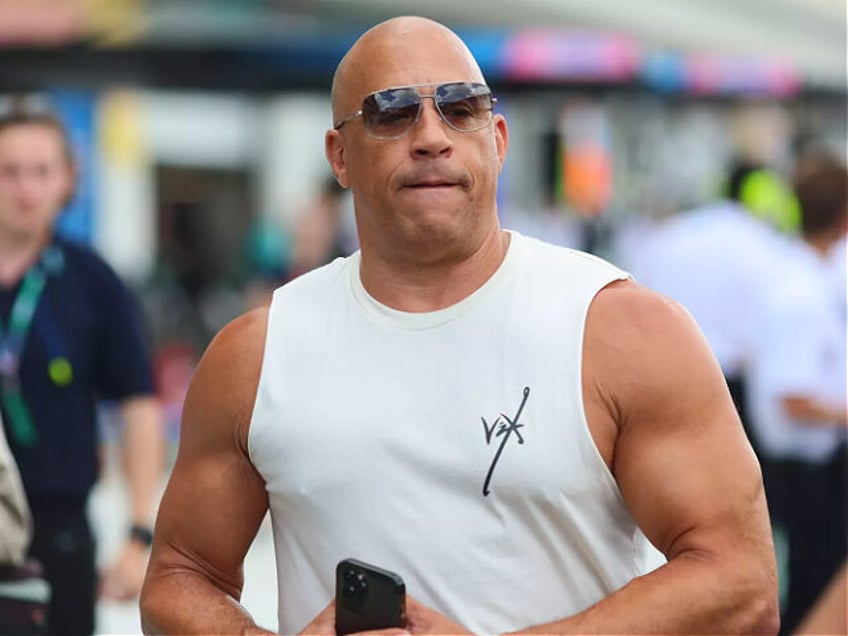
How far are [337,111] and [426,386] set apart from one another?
1.83 feet

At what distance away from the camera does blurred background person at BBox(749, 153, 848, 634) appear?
6055mm

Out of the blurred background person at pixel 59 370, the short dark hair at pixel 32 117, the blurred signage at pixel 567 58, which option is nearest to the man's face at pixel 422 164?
the blurred background person at pixel 59 370

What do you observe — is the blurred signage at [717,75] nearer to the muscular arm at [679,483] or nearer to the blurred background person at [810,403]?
the blurred background person at [810,403]

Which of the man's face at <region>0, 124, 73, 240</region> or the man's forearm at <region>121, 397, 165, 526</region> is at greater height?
the man's face at <region>0, 124, 73, 240</region>

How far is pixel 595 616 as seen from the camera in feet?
8.00

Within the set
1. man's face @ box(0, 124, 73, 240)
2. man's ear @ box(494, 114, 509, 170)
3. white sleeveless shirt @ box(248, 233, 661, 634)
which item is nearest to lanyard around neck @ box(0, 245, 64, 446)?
man's face @ box(0, 124, 73, 240)

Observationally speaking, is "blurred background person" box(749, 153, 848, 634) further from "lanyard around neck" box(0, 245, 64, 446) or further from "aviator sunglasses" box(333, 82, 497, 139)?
"aviator sunglasses" box(333, 82, 497, 139)

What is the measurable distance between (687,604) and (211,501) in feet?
2.80

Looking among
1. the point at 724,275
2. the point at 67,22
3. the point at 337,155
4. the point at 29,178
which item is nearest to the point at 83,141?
the point at 67,22

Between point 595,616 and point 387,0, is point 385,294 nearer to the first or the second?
point 595,616

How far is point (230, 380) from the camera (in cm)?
271

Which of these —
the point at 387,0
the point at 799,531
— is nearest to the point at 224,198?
the point at 387,0

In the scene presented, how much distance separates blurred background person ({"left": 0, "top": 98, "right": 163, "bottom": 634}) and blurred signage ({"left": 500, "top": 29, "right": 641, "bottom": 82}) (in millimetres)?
8799

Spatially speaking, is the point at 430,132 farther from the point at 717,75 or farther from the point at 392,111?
A: the point at 717,75
